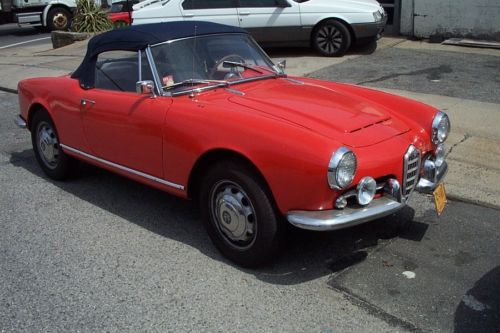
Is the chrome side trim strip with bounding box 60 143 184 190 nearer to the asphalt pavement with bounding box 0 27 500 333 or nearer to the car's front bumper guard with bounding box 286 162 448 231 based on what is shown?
the asphalt pavement with bounding box 0 27 500 333

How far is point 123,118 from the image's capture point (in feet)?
14.1

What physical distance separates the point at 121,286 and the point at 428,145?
2.22 m

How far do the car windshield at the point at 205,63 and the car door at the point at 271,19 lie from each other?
249 inches

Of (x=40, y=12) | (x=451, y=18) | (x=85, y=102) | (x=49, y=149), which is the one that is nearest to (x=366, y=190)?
(x=85, y=102)

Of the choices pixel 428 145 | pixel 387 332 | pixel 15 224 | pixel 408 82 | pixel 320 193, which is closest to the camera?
pixel 387 332

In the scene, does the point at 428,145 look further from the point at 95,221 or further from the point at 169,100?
the point at 95,221

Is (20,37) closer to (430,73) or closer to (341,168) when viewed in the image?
(430,73)

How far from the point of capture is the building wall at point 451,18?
11.2 meters

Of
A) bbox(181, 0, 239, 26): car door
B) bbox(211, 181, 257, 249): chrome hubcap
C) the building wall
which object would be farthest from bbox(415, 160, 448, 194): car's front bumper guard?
the building wall

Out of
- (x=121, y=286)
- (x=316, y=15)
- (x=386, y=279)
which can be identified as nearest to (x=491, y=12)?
(x=316, y=15)

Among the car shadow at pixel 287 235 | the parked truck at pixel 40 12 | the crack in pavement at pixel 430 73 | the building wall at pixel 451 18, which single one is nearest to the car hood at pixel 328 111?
the car shadow at pixel 287 235

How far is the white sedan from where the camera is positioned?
10594 millimetres

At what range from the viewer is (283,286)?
11.6 feet

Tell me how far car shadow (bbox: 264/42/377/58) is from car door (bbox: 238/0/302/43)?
1.38 ft
